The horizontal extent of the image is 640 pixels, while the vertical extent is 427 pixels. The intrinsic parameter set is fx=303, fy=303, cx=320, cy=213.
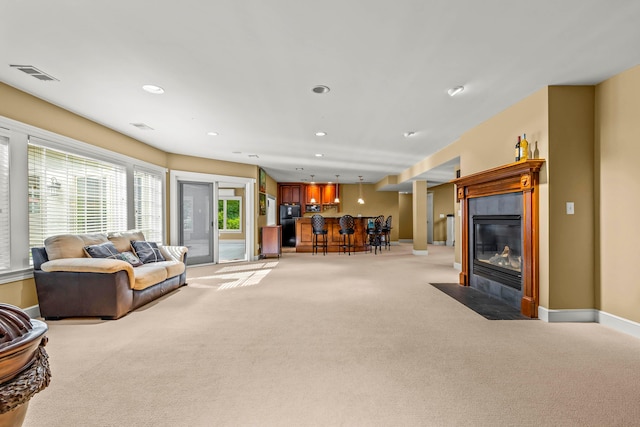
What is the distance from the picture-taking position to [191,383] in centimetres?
202

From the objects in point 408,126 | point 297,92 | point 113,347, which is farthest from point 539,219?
point 113,347

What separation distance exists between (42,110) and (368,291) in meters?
4.78

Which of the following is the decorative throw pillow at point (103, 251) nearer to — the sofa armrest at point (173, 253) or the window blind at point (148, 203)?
the sofa armrest at point (173, 253)

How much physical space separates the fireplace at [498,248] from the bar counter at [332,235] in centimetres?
502

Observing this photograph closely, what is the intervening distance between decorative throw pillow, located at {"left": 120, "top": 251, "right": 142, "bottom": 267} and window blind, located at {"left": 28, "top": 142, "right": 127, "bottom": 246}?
76 centimetres

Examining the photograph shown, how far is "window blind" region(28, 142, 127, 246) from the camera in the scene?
→ 143 inches

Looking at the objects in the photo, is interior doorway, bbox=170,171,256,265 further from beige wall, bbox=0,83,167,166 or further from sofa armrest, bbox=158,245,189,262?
sofa armrest, bbox=158,245,189,262

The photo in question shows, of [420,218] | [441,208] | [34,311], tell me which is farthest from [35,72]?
[441,208]

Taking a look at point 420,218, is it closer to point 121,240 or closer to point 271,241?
point 271,241

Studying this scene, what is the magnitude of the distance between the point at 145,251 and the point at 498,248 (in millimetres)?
5087

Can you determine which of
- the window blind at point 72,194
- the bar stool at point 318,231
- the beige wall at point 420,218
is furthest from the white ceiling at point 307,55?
the beige wall at point 420,218

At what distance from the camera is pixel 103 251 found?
3799 millimetres

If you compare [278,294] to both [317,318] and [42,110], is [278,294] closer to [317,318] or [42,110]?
[317,318]

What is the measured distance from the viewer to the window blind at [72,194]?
3.63 metres
